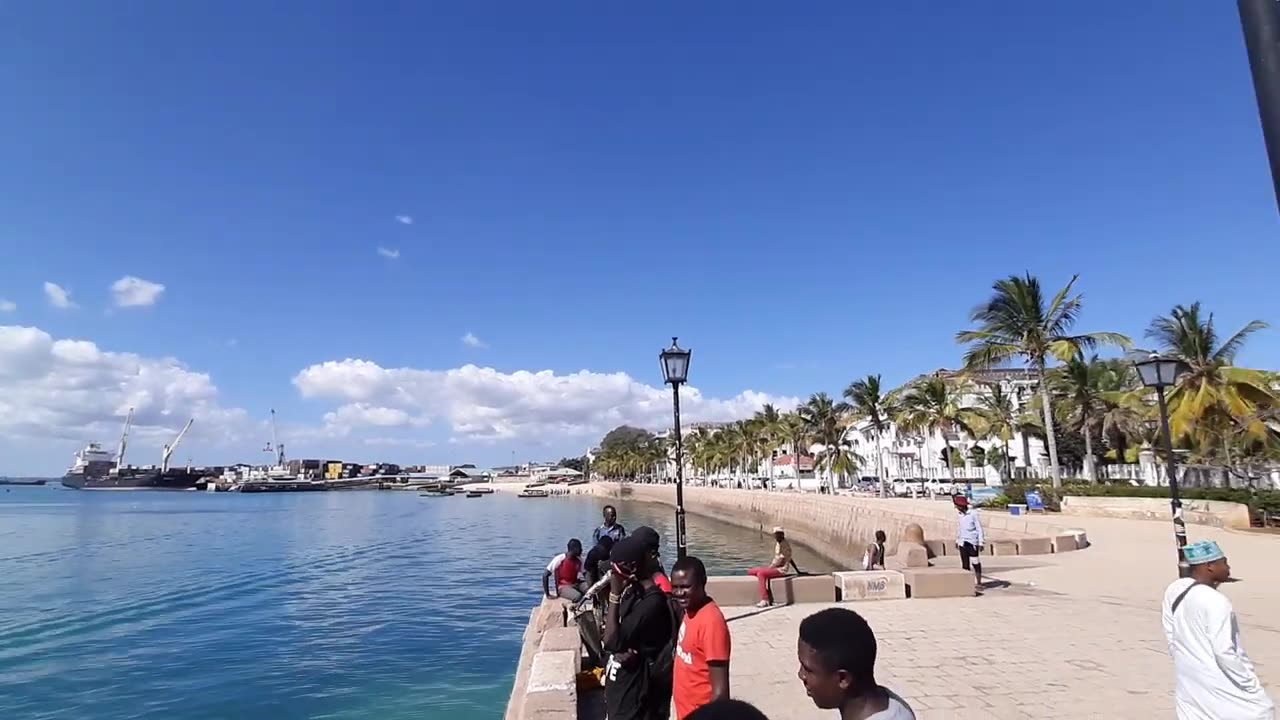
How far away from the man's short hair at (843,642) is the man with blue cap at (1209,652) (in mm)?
2363

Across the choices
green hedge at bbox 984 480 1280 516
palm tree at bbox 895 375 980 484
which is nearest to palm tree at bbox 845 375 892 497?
palm tree at bbox 895 375 980 484

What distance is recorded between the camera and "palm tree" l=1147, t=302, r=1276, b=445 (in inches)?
1039

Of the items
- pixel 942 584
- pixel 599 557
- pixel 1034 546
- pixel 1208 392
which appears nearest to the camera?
pixel 599 557

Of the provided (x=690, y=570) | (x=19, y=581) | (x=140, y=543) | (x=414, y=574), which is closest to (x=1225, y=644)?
(x=690, y=570)

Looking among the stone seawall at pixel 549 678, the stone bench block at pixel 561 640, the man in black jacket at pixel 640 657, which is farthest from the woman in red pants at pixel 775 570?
the man in black jacket at pixel 640 657

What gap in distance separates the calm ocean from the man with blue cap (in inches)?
406

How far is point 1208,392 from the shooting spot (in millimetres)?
26469

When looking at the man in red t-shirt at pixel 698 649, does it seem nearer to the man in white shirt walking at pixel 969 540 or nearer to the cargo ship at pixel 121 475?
the man in white shirt walking at pixel 969 540

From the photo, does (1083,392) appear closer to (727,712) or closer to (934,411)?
(934,411)

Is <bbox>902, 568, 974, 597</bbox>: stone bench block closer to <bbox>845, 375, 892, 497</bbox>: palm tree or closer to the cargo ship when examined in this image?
<bbox>845, 375, 892, 497</bbox>: palm tree

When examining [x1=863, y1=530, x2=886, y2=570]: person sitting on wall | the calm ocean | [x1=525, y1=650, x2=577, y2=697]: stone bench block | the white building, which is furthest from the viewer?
the white building

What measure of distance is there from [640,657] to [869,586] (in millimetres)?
9426

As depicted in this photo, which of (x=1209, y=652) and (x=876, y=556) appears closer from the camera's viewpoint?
(x=1209, y=652)

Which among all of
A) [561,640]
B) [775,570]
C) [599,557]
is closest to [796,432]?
[775,570]
